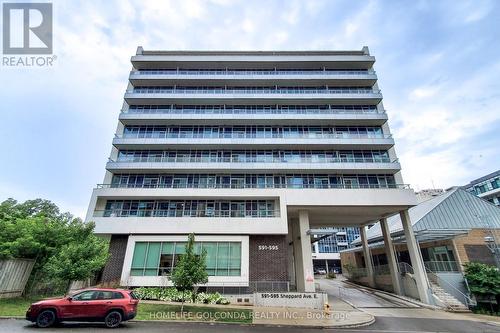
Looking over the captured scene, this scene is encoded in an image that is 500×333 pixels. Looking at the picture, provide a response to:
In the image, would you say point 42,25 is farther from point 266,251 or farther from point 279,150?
point 266,251

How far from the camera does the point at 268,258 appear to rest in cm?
2455

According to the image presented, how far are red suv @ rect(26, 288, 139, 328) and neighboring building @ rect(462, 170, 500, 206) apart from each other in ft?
233

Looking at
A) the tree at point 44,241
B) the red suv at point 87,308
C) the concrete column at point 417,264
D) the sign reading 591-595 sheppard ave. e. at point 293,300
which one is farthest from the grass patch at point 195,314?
the concrete column at point 417,264

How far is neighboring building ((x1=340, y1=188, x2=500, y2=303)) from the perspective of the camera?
2480cm

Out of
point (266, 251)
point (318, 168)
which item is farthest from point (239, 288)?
point (318, 168)

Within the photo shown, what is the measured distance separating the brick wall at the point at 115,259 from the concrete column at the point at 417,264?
28.3m

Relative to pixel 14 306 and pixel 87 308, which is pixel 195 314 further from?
pixel 14 306

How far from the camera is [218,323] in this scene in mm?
14297

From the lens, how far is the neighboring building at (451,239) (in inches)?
976

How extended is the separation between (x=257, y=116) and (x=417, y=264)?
74.6ft

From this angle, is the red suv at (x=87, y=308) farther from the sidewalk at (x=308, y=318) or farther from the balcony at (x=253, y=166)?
the balcony at (x=253, y=166)

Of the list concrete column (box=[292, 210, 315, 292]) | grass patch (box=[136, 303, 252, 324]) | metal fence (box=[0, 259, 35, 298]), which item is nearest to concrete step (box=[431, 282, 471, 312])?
concrete column (box=[292, 210, 315, 292])

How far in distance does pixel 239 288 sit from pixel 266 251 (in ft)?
13.4

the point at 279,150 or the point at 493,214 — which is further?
the point at 279,150
